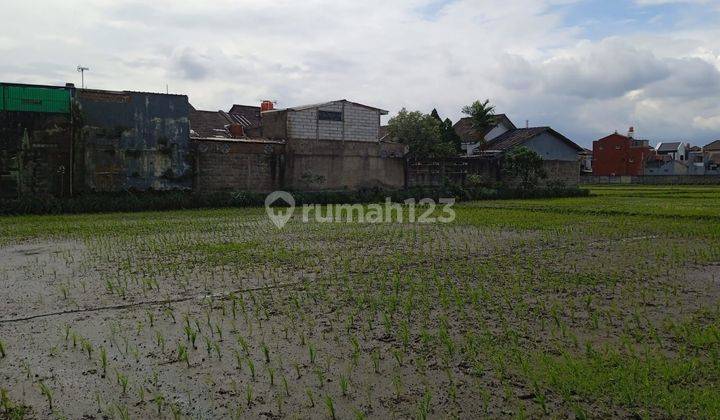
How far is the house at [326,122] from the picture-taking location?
25.9 meters

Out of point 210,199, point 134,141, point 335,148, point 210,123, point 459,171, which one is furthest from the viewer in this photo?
point 210,123

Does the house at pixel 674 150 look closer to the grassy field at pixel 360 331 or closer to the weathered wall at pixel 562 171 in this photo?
the weathered wall at pixel 562 171

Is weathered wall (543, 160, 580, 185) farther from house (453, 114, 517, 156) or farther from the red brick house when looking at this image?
the red brick house

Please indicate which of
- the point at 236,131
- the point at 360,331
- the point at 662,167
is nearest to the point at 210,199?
the point at 236,131

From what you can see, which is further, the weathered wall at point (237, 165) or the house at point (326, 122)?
the house at point (326, 122)

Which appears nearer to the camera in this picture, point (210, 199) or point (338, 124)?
point (210, 199)

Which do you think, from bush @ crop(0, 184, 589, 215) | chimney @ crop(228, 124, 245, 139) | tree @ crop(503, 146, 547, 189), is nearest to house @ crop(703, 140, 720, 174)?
tree @ crop(503, 146, 547, 189)

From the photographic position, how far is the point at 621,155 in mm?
59312

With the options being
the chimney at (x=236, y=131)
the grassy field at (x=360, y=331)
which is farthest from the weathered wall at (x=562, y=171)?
the grassy field at (x=360, y=331)

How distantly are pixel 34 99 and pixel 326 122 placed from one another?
40.0 feet

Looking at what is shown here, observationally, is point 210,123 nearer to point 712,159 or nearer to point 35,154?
point 35,154

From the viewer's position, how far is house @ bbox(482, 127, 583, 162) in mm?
34031

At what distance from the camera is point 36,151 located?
18.2 metres

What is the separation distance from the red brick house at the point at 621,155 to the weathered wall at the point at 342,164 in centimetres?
4091
